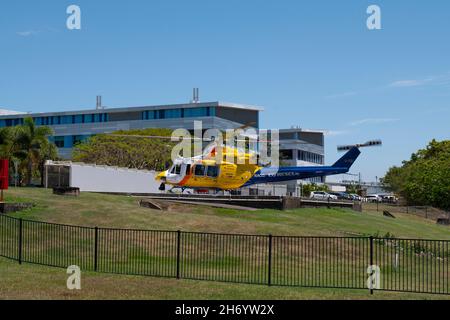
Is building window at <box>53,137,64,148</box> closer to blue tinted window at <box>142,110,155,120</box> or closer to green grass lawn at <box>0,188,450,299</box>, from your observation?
blue tinted window at <box>142,110,155,120</box>

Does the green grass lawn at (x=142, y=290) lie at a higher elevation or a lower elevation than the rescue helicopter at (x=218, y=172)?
lower

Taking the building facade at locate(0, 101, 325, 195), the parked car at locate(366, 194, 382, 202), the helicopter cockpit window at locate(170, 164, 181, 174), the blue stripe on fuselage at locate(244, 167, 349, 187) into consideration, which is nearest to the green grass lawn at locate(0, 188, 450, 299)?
the blue stripe on fuselage at locate(244, 167, 349, 187)

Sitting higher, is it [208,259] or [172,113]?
[172,113]

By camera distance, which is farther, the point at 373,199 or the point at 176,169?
the point at 373,199

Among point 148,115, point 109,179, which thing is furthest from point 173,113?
point 109,179


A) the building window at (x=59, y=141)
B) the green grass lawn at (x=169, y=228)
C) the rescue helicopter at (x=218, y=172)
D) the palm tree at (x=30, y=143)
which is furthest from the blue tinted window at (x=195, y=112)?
→ the green grass lawn at (x=169, y=228)

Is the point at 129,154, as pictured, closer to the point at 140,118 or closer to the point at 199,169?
the point at 199,169

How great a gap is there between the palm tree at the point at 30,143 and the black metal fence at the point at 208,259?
116ft

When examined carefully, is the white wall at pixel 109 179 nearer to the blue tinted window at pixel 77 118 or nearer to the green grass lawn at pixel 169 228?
the green grass lawn at pixel 169 228

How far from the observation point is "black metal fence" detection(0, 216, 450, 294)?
739 inches

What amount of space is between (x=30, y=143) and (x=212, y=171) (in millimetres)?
22189

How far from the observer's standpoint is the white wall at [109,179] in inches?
2173

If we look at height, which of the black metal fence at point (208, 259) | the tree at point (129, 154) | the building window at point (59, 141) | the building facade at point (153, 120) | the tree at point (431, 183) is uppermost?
the building facade at point (153, 120)

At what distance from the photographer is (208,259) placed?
72.7 feet
